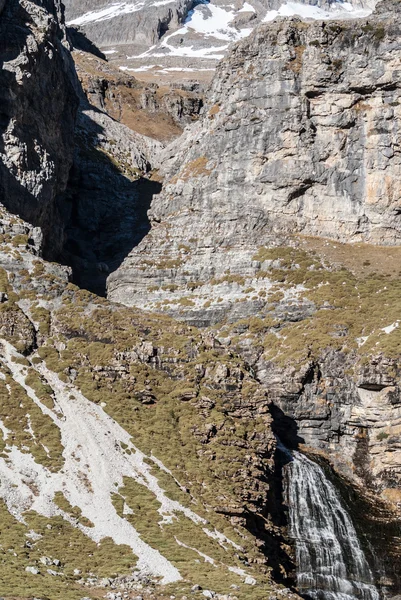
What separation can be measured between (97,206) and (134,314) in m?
49.8

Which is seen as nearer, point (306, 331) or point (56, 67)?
point (306, 331)

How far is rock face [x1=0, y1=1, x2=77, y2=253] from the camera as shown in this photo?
9425 centimetres

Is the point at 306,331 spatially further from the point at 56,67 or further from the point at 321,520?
the point at 56,67

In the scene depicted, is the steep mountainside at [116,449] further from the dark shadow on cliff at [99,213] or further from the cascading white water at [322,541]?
the dark shadow on cliff at [99,213]

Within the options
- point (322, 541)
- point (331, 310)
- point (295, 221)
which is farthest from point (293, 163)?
point (322, 541)

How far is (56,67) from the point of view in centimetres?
10606

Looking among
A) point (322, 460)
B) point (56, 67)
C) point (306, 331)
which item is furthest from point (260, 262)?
point (56, 67)

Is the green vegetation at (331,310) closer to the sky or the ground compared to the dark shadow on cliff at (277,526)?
closer to the sky

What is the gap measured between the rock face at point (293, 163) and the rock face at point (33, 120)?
14.2 metres

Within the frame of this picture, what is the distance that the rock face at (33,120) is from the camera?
309 ft

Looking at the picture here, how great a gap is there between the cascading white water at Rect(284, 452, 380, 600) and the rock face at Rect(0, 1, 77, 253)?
48.4 m

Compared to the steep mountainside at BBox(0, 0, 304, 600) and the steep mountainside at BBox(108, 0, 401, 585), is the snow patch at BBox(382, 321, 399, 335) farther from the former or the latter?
the steep mountainside at BBox(0, 0, 304, 600)

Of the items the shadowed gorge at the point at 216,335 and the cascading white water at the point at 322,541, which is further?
the cascading white water at the point at 322,541

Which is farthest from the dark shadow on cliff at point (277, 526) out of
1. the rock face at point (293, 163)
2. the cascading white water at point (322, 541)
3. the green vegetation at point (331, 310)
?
the rock face at point (293, 163)
